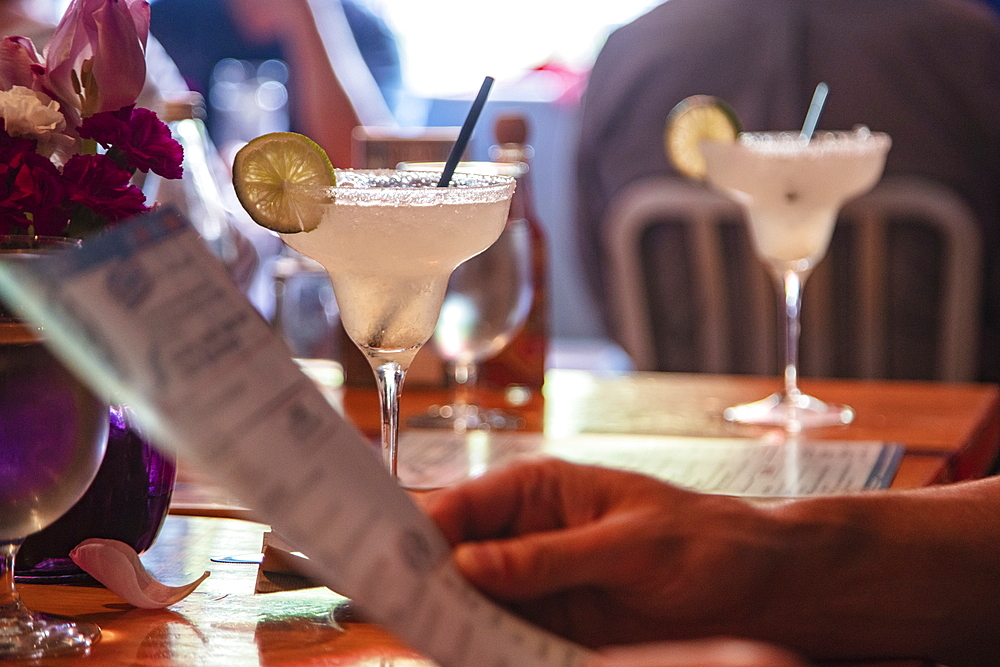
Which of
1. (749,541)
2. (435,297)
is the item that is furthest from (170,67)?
(749,541)

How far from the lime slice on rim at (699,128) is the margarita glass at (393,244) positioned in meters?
0.64

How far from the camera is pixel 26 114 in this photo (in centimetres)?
73

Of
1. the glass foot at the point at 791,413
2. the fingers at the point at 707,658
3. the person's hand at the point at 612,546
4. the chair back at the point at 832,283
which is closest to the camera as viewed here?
the fingers at the point at 707,658

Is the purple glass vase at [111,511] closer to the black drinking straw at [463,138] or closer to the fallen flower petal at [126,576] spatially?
the fallen flower petal at [126,576]

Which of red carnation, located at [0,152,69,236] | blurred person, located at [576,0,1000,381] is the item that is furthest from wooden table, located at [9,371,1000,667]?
blurred person, located at [576,0,1000,381]

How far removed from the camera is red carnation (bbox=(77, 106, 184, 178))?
29.9 inches

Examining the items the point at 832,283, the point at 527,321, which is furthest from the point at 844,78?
the point at 527,321

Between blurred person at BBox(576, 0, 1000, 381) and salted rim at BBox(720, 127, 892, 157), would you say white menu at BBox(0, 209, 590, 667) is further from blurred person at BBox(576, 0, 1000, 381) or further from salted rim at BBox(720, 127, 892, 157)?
blurred person at BBox(576, 0, 1000, 381)

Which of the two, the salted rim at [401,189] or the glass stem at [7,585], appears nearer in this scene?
the glass stem at [7,585]

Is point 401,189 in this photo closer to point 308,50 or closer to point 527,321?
point 527,321

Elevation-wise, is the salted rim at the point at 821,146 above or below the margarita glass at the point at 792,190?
above

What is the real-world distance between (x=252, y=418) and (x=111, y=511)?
1.17 ft

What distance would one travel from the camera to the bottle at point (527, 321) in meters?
1.51

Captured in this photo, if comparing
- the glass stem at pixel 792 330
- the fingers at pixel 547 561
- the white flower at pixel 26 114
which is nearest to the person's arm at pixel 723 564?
the fingers at pixel 547 561
